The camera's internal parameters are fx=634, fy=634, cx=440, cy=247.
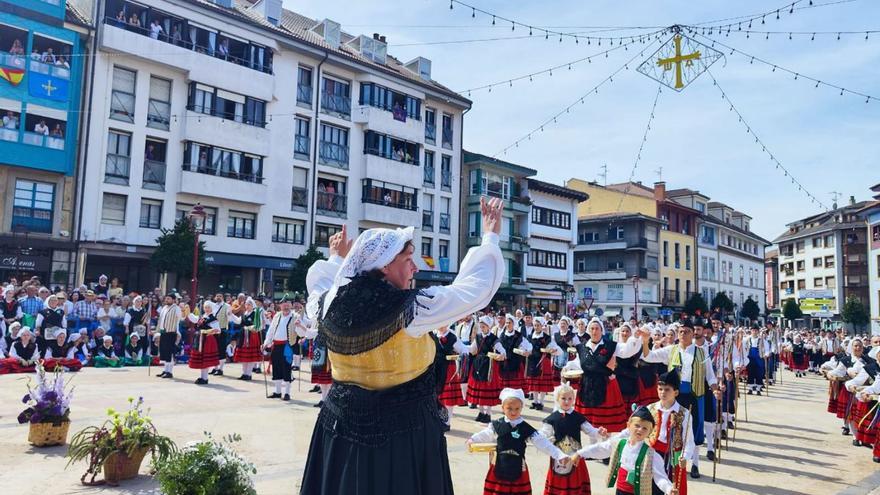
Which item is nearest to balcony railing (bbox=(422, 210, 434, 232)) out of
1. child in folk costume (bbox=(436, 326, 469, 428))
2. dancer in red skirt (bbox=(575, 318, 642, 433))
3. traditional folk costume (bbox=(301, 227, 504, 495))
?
child in folk costume (bbox=(436, 326, 469, 428))

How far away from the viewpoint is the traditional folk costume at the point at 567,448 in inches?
251

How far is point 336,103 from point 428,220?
952 centimetres

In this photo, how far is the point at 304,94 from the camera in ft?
111

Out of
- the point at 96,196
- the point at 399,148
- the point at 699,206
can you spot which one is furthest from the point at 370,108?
the point at 699,206

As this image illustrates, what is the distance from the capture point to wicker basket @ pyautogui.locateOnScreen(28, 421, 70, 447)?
8.24 meters

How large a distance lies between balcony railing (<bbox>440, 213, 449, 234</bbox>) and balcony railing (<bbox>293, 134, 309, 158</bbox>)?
35.5 feet

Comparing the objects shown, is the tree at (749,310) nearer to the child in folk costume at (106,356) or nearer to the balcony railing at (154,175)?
the balcony railing at (154,175)

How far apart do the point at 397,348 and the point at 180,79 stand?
29.4 m

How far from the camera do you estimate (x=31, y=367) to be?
1560 cm

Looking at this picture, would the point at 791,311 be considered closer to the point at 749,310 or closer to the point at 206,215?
the point at 749,310

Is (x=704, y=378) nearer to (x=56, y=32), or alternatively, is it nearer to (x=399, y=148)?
(x=56, y=32)

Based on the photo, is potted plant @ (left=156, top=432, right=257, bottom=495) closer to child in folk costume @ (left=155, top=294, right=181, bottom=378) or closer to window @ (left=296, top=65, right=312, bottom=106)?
child in folk costume @ (left=155, top=294, right=181, bottom=378)

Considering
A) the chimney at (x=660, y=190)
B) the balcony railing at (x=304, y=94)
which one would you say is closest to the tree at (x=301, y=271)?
the balcony railing at (x=304, y=94)

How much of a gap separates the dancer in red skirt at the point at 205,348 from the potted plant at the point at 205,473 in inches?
415
